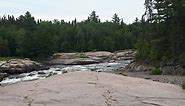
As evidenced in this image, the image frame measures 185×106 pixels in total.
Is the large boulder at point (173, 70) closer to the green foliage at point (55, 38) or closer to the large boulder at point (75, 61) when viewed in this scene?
the large boulder at point (75, 61)

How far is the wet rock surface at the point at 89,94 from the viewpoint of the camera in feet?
62.3

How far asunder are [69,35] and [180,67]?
90796mm

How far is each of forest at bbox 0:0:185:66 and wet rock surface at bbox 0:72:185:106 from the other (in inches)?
1412

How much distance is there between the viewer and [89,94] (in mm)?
→ 20344

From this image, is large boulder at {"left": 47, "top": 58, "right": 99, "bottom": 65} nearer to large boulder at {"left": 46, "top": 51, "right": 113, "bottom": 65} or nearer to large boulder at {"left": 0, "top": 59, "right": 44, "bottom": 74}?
large boulder at {"left": 46, "top": 51, "right": 113, "bottom": 65}

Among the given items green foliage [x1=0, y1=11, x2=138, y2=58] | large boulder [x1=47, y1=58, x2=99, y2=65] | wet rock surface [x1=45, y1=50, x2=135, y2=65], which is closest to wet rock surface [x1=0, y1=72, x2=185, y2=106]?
large boulder [x1=47, y1=58, x2=99, y2=65]

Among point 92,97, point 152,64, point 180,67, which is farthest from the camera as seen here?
point 152,64

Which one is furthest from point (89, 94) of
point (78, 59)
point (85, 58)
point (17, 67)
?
point (85, 58)

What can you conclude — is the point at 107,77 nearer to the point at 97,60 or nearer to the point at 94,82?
the point at 94,82

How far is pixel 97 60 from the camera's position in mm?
107375

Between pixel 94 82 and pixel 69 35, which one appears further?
pixel 69 35

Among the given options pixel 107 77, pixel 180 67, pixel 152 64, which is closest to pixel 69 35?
pixel 152 64

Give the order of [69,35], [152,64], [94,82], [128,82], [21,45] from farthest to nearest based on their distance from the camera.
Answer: [69,35]
[21,45]
[152,64]
[128,82]
[94,82]

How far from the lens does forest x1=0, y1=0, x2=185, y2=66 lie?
200 feet
